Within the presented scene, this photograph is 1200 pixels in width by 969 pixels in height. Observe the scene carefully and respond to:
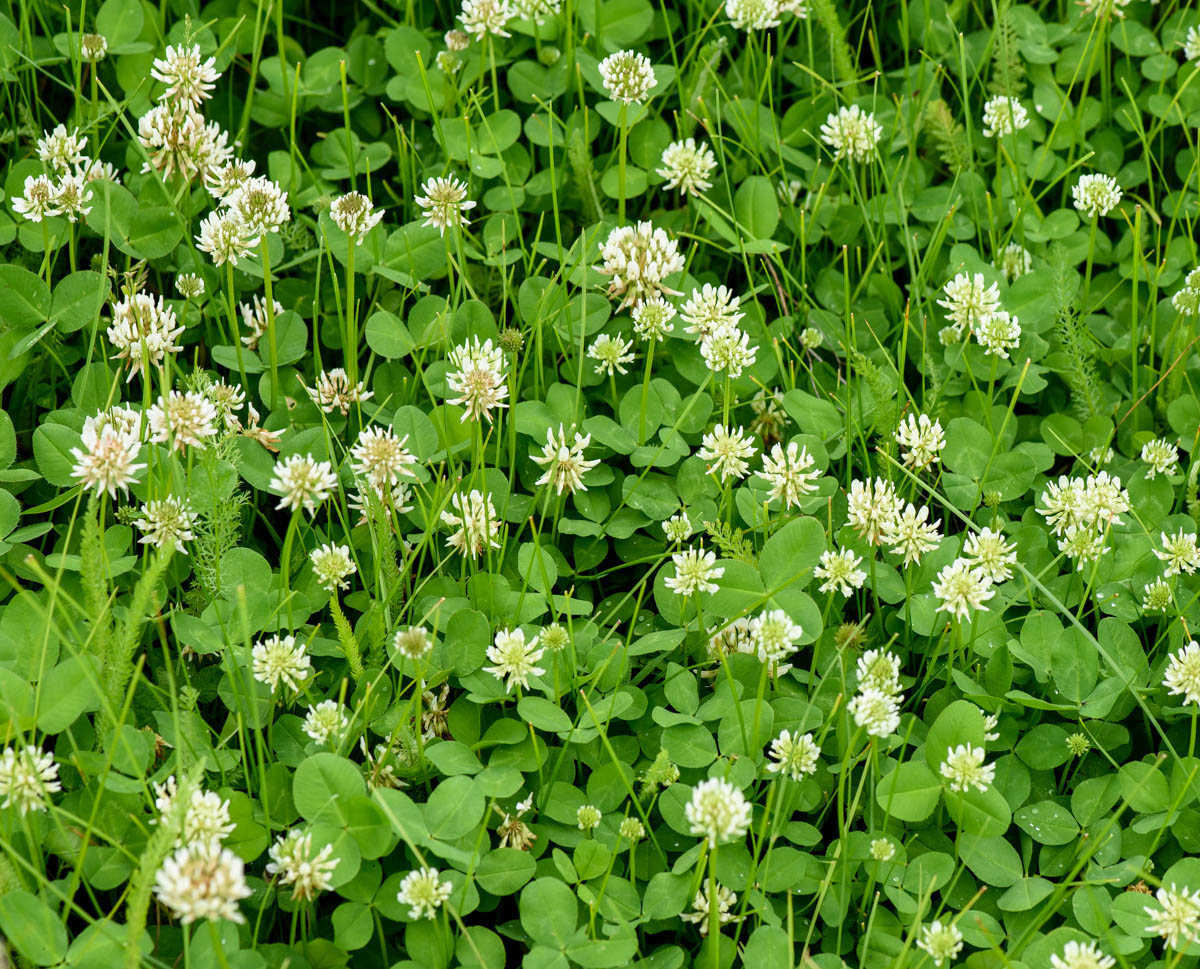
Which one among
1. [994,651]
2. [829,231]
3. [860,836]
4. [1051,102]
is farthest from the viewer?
[1051,102]

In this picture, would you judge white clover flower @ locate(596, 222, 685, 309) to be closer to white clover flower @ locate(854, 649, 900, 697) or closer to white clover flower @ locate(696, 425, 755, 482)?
white clover flower @ locate(696, 425, 755, 482)

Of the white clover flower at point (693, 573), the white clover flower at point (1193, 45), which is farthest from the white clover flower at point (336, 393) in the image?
the white clover flower at point (1193, 45)

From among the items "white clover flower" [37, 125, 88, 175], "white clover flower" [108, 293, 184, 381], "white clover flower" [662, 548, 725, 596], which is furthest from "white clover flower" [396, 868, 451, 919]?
"white clover flower" [37, 125, 88, 175]

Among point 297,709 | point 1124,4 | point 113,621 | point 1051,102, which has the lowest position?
point 297,709

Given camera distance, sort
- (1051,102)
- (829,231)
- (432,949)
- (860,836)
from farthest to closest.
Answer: (1051,102) < (829,231) < (860,836) < (432,949)

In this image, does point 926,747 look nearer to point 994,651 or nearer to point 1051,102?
point 994,651

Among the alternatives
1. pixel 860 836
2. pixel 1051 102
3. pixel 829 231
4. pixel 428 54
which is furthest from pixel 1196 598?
pixel 428 54

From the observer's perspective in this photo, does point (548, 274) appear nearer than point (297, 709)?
No
